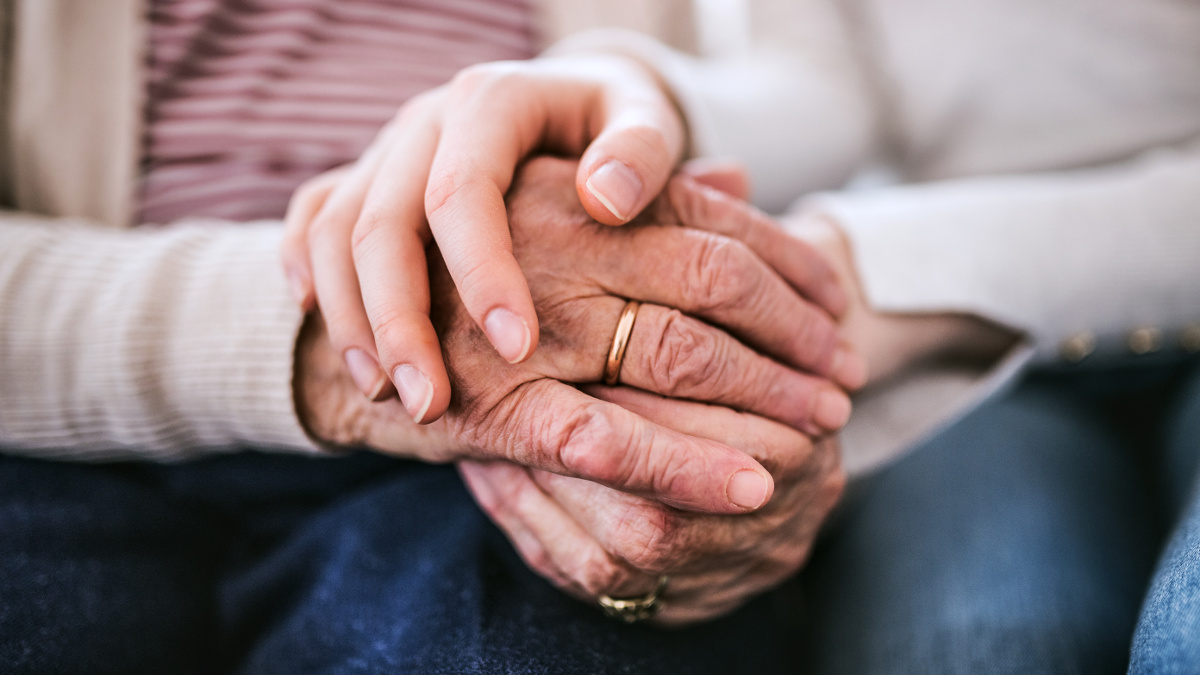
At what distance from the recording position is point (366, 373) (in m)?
0.51

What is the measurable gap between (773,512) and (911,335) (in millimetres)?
307

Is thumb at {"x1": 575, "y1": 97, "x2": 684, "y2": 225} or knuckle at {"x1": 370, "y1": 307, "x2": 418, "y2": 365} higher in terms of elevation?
thumb at {"x1": 575, "y1": 97, "x2": 684, "y2": 225}

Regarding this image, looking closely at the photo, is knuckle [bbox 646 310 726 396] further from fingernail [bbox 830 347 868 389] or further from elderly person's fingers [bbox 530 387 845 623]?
fingernail [bbox 830 347 868 389]

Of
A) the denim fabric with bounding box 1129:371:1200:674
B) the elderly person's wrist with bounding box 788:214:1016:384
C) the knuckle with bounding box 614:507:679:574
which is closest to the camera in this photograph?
the denim fabric with bounding box 1129:371:1200:674

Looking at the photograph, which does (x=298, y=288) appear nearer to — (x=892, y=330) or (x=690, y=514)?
(x=690, y=514)

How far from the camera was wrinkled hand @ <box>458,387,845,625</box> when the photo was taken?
49cm

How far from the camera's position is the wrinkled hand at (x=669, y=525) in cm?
49

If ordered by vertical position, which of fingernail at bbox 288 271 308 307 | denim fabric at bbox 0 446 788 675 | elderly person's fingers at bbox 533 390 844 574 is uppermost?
fingernail at bbox 288 271 308 307

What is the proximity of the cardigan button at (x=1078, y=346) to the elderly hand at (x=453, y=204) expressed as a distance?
0.54m

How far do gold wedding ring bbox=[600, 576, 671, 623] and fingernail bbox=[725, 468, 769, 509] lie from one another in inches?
4.7

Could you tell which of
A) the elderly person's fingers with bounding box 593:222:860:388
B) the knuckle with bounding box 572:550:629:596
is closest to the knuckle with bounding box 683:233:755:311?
the elderly person's fingers with bounding box 593:222:860:388

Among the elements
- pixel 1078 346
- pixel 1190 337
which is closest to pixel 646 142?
pixel 1078 346

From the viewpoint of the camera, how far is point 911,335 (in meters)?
0.72

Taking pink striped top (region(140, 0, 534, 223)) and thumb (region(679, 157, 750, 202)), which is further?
pink striped top (region(140, 0, 534, 223))
